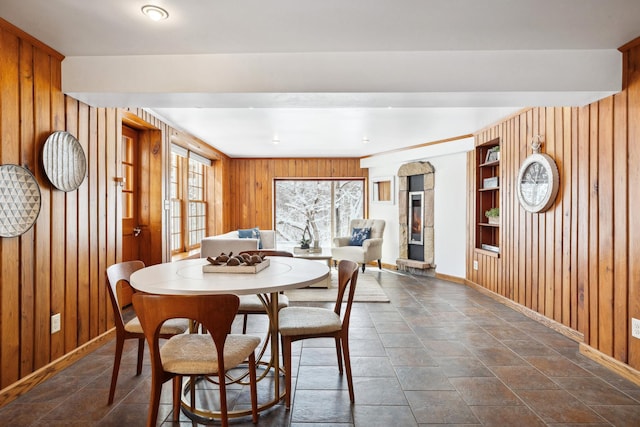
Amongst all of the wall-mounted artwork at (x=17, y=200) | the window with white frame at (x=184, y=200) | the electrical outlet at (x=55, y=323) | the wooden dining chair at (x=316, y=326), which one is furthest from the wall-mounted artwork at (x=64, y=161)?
the window with white frame at (x=184, y=200)

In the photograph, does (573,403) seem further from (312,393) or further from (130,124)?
(130,124)

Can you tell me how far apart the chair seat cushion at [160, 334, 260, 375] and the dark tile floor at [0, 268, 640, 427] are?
47 cm

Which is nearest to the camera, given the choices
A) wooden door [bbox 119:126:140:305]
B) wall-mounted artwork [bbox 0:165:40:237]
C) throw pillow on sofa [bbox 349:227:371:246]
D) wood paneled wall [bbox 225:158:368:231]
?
wall-mounted artwork [bbox 0:165:40:237]

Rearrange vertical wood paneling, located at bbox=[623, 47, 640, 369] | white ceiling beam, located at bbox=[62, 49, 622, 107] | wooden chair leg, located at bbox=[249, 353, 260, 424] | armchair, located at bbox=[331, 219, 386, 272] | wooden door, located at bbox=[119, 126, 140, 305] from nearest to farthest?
wooden chair leg, located at bbox=[249, 353, 260, 424] → vertical wood paneling, located at bbox=[623, 47, 640, 369] → white ceiling beam, located at bbox=[62, 49, 622, 107] → wooden door, located at bbox=[119, 126, 140, 305] → armchair, located at bbox=[331, 219, 386, 272]

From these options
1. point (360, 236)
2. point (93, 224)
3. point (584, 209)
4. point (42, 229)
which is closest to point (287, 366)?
point (42, 229)

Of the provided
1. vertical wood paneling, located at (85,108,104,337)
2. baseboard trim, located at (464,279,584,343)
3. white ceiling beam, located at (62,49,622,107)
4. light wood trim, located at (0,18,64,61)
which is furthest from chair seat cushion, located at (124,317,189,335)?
baseboard trim, located at (464,279,584,343)

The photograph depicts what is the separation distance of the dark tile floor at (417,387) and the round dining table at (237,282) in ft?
1.10

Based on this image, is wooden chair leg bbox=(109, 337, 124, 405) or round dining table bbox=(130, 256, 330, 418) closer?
round dining table bbox=(130, 256, 330, 418)

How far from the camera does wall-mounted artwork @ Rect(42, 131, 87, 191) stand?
8.28ft

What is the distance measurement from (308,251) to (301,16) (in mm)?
4352

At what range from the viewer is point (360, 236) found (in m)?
7.14

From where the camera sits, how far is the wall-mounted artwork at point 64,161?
2.52 meters

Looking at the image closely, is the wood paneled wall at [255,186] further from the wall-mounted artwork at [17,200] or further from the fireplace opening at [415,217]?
the wall-mounted artwork at [17,200]

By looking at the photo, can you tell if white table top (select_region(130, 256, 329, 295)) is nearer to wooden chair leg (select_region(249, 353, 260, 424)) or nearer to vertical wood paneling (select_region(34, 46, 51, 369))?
wooden chair leg (select_region(249, 353, 260, 424))
